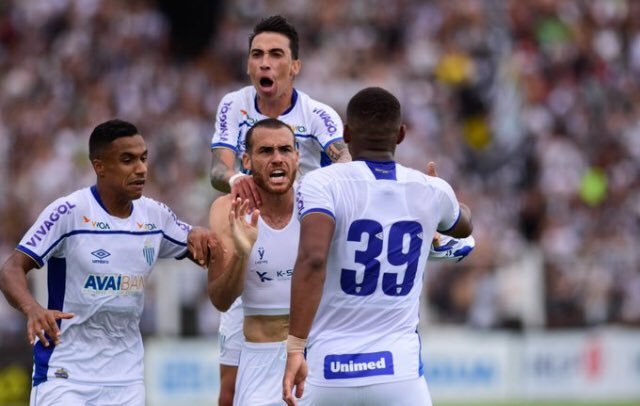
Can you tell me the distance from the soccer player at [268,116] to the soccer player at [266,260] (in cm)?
50

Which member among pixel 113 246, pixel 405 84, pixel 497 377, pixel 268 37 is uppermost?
pixel 405 84

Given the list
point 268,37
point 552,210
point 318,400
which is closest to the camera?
point 318,400

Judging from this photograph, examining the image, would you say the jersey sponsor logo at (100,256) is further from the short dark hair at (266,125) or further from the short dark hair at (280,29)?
the short dark hair at (280,29)

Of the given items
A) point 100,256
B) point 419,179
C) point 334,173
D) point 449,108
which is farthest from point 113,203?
point 449,108

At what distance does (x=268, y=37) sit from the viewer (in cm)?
1025

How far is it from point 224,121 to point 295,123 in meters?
0.51

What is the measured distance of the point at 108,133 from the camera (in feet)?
30.6

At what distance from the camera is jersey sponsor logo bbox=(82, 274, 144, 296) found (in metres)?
9.21

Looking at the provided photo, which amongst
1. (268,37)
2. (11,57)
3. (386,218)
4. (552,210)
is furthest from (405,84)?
(386,218)

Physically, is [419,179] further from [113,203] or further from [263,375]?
[113,203]

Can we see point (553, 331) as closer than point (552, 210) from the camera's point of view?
Yes

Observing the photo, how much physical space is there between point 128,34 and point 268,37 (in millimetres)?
15877

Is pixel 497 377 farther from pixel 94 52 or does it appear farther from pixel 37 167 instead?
pixel 94 52

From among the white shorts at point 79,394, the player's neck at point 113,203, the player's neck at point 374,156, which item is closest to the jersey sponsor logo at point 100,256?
the player's neck at point 113,203
